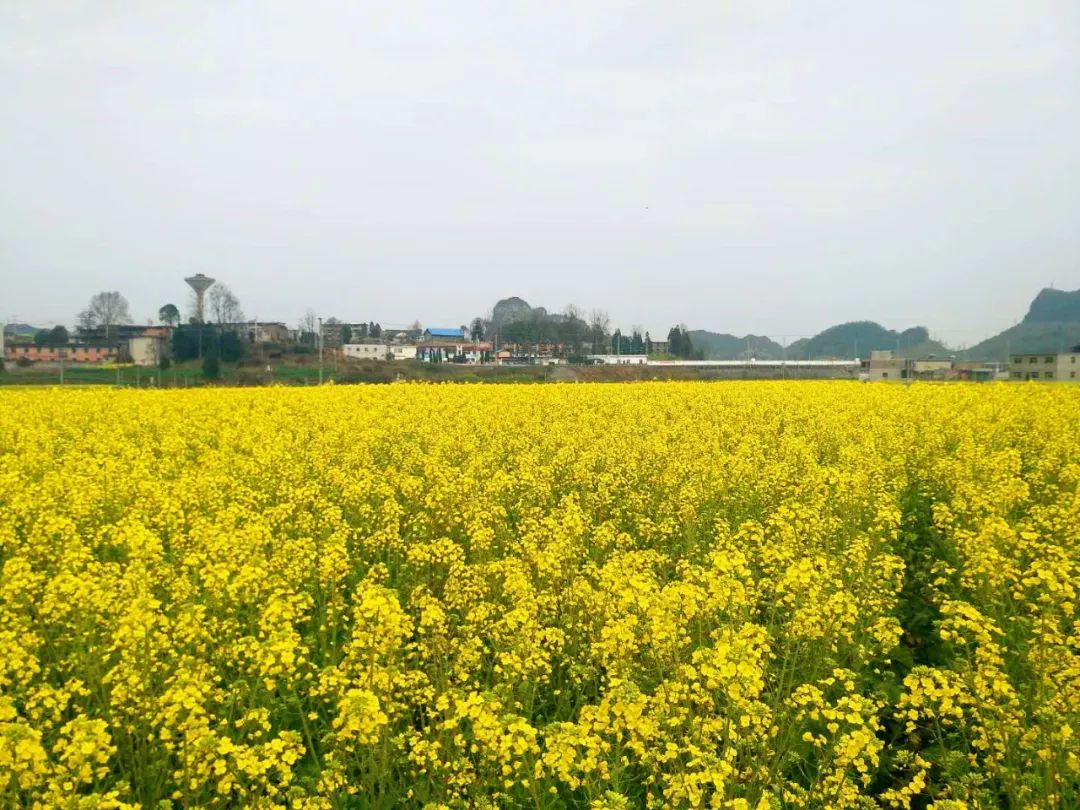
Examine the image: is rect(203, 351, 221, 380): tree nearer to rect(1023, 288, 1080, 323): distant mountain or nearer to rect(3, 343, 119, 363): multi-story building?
rect(3, 343, 119, 363): multi-story building

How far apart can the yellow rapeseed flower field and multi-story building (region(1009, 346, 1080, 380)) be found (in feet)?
154

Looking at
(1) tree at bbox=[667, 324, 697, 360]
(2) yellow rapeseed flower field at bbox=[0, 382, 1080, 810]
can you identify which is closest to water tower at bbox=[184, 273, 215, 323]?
(2) yellow rapeseed flower field at bbox=[0, 382, 1080, 810]

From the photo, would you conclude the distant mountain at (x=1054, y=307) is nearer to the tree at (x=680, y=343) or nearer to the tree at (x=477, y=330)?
the tree at (x=680, y=343)

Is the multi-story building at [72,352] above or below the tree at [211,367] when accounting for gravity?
above

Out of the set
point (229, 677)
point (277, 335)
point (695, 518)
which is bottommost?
point (229, 677)

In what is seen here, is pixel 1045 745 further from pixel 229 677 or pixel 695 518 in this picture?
pixel 229 677

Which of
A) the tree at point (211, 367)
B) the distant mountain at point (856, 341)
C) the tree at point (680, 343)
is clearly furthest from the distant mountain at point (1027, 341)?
the tree at point (211, 367)

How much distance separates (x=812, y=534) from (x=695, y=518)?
1.28 meters

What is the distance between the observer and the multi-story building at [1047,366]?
4775 cm

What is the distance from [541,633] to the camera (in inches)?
156

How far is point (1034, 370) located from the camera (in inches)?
2093

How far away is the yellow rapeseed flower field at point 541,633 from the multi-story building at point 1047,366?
47.0m

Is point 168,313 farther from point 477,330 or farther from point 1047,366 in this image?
point 1047,366

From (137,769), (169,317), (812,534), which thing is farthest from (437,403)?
(169,317)
